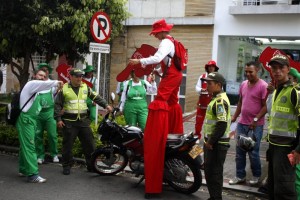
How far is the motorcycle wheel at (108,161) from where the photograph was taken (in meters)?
6.72

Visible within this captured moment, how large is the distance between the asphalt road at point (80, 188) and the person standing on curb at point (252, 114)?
1.40 feet

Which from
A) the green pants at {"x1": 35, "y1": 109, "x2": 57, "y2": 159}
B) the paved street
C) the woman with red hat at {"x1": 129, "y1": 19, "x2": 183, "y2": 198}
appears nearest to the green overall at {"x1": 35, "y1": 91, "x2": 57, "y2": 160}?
the green pants at {"x1": 35, "y1": 109, "x2": 57, "y2": 159}

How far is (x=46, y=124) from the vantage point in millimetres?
7504

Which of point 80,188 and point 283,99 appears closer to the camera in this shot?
point 283,99

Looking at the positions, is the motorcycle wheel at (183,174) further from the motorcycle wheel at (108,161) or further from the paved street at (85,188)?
the motorcycle wheel at (108,161)

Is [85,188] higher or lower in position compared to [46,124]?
lower

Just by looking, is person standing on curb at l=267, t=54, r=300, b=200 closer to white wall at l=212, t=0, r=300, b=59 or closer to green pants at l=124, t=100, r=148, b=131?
green pants at l=124, t=100, r=148, b=131

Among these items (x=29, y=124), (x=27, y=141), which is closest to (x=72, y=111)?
(x=29, y=124)

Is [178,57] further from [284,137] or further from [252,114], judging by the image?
[284,137]

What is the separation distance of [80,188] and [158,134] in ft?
5.02

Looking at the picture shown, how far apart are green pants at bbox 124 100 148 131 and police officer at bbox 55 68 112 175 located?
56.2 inches

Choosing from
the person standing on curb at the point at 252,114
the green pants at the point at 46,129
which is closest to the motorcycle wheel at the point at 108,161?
the green pants at the point at 46,129

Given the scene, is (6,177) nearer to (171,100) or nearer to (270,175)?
(171,100)

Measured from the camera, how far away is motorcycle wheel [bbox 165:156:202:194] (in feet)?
19.1
